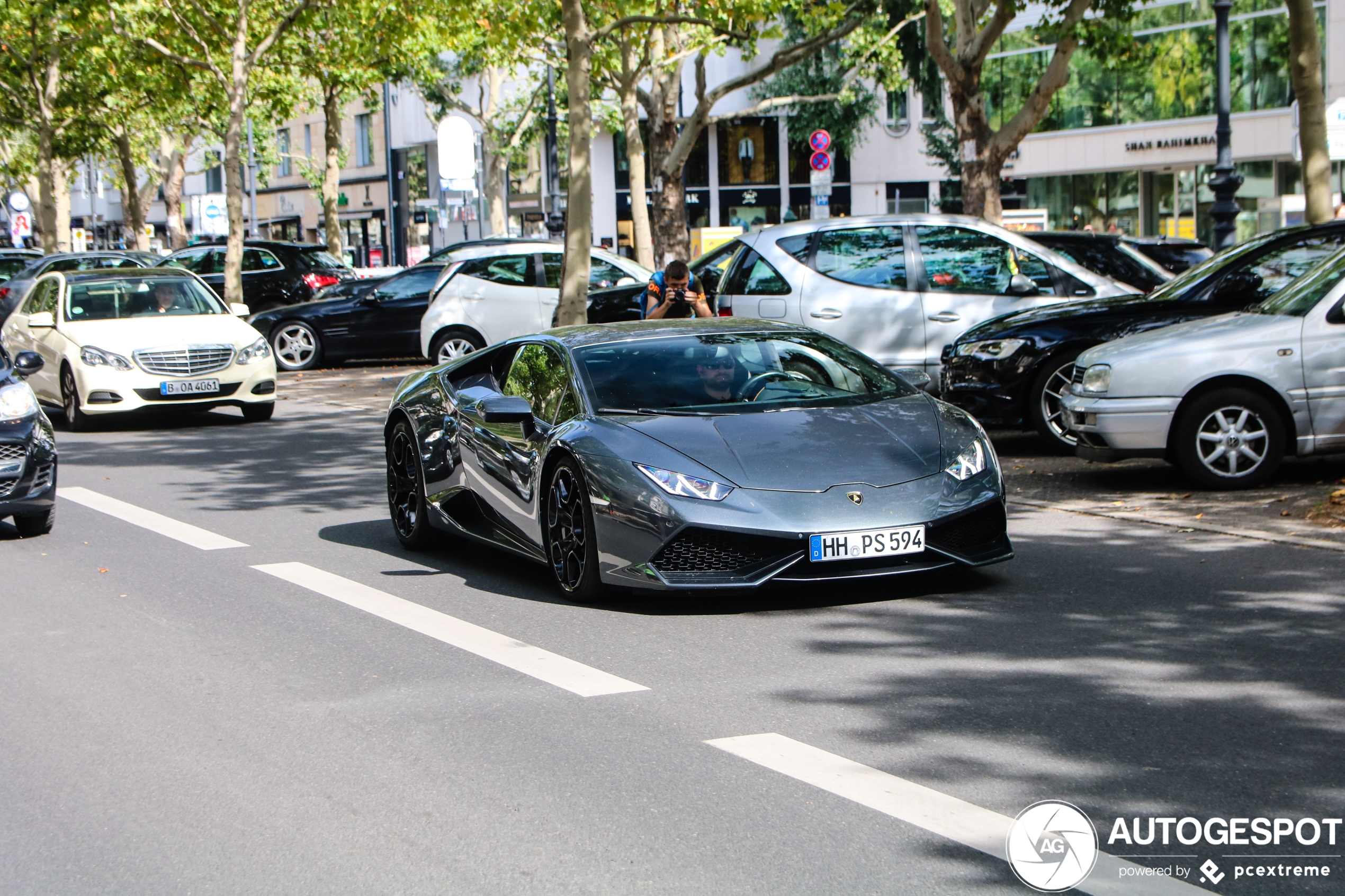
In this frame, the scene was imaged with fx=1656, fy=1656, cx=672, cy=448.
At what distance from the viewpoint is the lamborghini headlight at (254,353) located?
16766mm

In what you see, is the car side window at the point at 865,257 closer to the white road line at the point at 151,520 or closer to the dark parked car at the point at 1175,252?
the white road line at the point at 151,520

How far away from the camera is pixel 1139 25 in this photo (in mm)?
43250

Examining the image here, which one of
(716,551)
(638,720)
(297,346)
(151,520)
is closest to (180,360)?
(151,520)

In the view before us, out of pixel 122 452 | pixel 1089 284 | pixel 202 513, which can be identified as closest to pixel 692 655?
pixel 202 513

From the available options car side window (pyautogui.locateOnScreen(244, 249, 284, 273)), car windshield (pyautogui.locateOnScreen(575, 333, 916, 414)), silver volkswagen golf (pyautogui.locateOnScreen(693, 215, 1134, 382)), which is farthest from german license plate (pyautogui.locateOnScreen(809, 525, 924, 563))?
car side window (pyautogui.locateOnScreen(244, 249, 284, 273))

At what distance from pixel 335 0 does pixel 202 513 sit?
22.5m

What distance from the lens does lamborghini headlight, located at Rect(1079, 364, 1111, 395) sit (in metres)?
10.4

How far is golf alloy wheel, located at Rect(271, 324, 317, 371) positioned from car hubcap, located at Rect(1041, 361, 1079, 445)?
1422 cm

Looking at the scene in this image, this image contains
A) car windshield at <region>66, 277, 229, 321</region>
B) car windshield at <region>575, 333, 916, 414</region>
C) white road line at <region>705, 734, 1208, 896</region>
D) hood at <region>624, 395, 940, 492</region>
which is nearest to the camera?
white road line at <region>705, 734, 1208, 896</region>

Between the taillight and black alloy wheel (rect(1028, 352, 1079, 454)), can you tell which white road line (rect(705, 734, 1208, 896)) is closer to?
black alloy wheel (rect(1028, 352, 1079, 454))

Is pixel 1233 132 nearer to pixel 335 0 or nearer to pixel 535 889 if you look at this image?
pixel 335 0

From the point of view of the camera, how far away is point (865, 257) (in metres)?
14.2

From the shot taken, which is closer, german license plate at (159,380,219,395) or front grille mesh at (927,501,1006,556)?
front grille mesh at (927,501,1006,556)

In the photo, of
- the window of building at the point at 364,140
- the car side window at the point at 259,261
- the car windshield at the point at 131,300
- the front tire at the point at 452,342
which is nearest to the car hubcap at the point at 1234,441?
the car windshield at the point at 131,300
